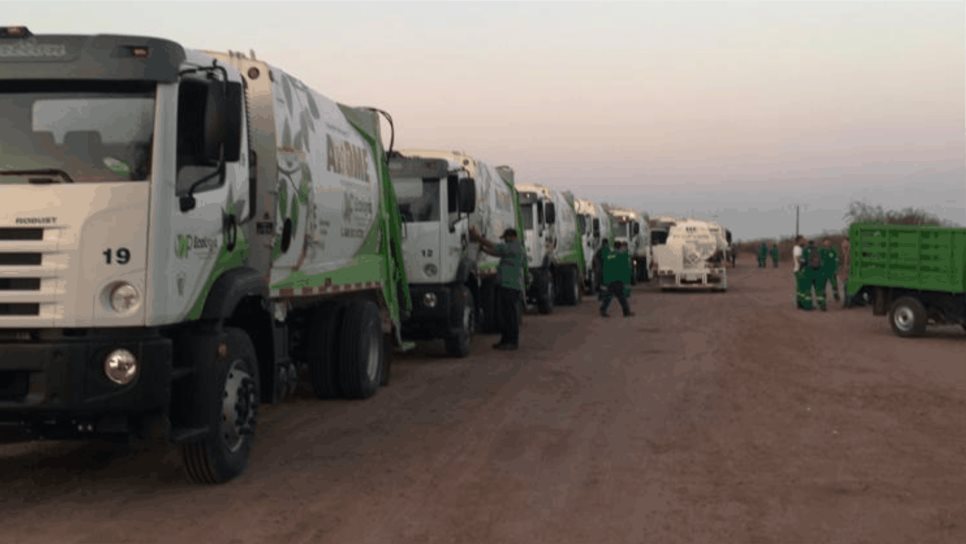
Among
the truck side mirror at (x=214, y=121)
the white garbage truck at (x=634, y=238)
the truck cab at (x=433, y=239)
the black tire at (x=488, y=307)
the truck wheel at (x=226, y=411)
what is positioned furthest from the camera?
the white garbage truck at (x=634, y=238)

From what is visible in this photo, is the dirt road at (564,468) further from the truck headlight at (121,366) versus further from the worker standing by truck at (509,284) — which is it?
the worker standing by truck at (509,284)

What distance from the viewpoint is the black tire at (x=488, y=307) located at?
56.6 ft

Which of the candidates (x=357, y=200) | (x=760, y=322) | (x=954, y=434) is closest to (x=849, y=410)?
(x=954, y=434)

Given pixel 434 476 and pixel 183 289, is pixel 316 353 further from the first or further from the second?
pixel 183 289

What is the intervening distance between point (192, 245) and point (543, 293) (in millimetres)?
17707

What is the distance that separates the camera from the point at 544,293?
77.6 ft

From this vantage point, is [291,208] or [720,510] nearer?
[720,510]

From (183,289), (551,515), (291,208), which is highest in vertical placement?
(291,208)

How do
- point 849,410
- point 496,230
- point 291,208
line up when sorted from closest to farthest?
point 291,208 → point 849,410 → point 496,230

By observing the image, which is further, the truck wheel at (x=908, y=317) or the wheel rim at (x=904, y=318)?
the wheel rim at (x=904, y=318)

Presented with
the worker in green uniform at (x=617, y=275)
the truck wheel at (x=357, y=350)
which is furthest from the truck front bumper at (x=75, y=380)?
the worker in green uniform at (x=617, y=275)

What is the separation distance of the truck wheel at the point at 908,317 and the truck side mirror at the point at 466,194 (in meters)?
8.40

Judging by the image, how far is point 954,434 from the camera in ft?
28.4

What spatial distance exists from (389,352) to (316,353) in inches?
70.9
